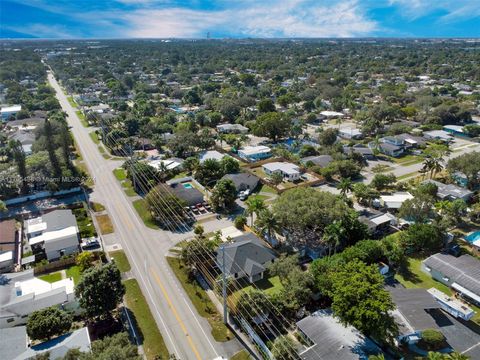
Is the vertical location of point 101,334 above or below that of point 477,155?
below

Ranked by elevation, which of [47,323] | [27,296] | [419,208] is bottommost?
[27,296]

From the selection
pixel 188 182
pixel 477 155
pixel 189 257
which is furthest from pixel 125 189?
pixel 477 155

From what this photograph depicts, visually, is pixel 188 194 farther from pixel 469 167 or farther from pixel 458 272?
pixel 469 167

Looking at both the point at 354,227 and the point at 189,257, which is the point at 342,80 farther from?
the point at 189,257

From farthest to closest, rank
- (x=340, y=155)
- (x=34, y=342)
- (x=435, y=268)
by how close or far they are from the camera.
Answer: (x=340, y=155) → (x=435, y=268) → (x=34, y=342)

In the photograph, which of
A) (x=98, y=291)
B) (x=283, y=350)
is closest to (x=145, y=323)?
(x=98, y=291)

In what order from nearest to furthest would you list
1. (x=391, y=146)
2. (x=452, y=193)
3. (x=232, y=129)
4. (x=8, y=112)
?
1. (x=452, y=193)
2. (x=391, y=146)
3. (x=232, y=129)
4. (x=8, y=112)
